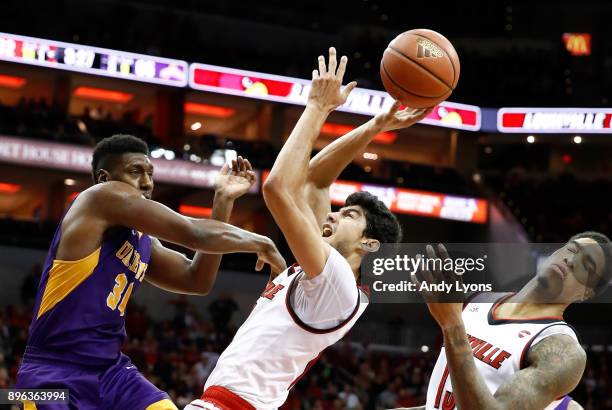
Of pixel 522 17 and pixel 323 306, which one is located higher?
pixel 522 17

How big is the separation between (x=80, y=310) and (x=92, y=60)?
17280 mm

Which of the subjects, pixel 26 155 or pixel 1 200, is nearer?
pixel 26 155

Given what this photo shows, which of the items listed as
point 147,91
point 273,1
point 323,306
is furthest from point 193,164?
point 323,306

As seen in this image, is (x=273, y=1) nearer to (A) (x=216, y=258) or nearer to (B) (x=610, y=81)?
(B) (x=610, y=81)

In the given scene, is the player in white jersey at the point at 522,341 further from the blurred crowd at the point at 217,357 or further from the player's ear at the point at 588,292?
the blurred crowd at the point at 217,357

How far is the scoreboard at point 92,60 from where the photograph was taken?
20094 millimetres

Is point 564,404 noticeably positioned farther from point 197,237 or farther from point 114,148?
point 114,148

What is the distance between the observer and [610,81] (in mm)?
29203

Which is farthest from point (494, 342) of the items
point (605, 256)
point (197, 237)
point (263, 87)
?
point (263, 87)

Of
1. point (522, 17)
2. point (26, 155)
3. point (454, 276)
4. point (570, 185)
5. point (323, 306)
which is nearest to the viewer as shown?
point (454, 276)

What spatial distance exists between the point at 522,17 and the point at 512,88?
22.6 feet

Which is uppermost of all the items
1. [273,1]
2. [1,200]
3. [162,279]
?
[273,1]

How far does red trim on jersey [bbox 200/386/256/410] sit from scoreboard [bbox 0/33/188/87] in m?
17.4

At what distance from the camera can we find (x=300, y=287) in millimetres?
4172
